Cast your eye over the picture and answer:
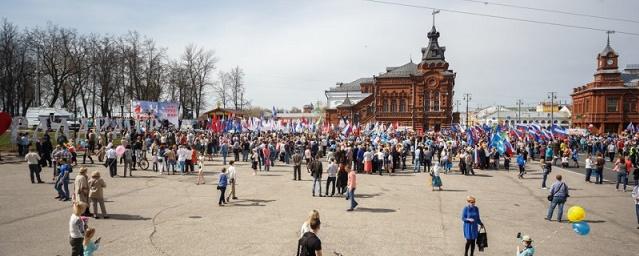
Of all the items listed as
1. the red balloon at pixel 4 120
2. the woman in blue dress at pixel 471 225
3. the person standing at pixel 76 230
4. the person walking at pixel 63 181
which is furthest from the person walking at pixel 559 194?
the person walking at pixel 63 181

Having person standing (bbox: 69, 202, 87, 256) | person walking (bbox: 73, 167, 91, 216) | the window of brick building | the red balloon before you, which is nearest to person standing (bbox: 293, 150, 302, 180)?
person walking (bbox: 73, 167, 91, 216)

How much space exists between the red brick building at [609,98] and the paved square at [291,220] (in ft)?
197

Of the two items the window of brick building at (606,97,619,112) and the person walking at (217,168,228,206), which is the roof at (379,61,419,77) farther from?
the person walking at (217,168,228,206)

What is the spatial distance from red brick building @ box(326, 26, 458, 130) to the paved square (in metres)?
50.4

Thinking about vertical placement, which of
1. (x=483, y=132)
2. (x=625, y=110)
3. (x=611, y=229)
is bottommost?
(x=611, y=229)

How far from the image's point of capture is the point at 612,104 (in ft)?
220

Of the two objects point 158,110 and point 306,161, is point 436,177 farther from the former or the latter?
point 158,110

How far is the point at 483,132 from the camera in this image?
38.6 meters

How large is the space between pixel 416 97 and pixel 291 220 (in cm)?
6050

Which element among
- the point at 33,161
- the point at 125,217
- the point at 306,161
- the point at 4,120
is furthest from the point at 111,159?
the point at 306,161

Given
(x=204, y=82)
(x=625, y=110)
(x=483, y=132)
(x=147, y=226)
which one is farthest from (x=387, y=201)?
(x=625, y=110)

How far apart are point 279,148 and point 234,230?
55.7 ft

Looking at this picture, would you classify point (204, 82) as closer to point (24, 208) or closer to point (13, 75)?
point (13, 75)

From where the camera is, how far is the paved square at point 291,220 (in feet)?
30.5
